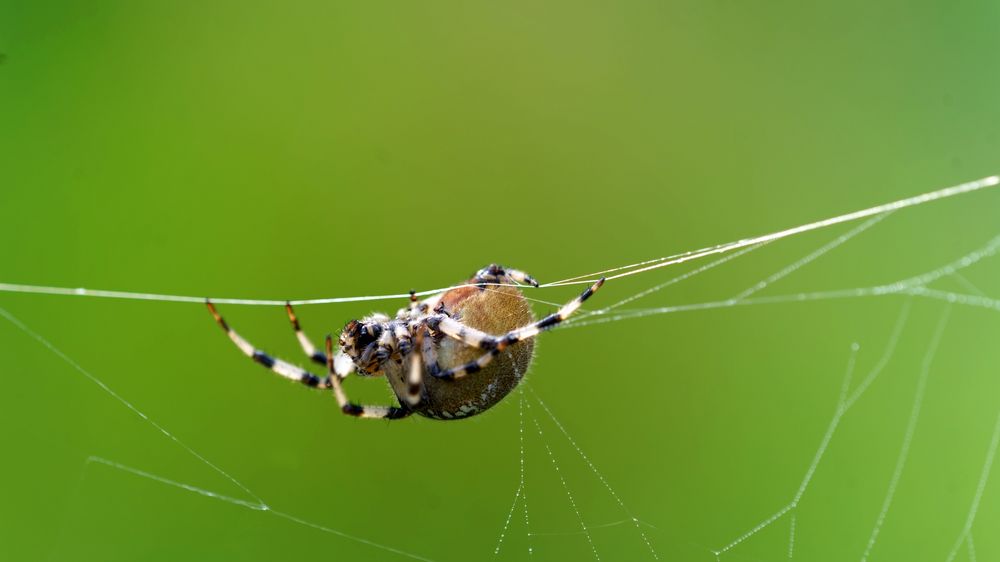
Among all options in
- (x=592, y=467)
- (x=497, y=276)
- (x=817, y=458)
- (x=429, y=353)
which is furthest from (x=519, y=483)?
(x=497, y=276)

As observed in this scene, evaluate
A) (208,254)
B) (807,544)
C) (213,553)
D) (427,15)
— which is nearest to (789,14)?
(427,15)

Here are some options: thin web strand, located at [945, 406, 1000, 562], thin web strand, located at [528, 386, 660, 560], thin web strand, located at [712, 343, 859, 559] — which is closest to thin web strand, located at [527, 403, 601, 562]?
thin web strand, located at [528, 386, 660, 560]

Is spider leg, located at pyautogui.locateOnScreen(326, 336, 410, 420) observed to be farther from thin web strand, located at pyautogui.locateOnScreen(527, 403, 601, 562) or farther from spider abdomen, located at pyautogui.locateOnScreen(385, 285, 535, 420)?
thin web strand, located at pyautogui.locateOnScreen(527, 403, 601, 562)

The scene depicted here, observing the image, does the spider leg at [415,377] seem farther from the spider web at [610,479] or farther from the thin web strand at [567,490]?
the thin web strand at [567,490]

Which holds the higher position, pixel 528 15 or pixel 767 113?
pixel 528 15

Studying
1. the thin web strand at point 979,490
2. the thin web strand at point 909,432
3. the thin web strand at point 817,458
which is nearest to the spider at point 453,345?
the thin web strand at point 817,458

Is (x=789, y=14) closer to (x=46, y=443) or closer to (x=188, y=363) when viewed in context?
(x=188, y=363)
